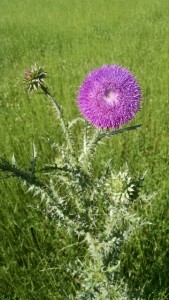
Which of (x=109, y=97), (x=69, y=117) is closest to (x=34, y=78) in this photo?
(x=109, y=97)

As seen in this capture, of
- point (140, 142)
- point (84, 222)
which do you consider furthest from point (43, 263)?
point (140, 142)

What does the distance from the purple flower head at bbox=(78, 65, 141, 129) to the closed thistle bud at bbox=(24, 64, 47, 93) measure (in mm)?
193

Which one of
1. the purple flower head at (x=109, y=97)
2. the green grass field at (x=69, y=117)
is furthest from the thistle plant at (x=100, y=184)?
the green grass field at (x=69, y=117)

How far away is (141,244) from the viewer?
8.51 ft

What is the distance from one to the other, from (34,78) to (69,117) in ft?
7.53

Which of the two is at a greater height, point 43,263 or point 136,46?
point 136,46

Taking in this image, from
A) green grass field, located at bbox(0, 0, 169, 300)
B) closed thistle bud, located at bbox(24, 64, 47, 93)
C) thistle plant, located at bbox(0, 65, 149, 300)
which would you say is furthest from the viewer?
green grass field, located at bbox(0, 0, 169, 300)

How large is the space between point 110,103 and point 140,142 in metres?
1.99

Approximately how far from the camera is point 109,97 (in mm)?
1866

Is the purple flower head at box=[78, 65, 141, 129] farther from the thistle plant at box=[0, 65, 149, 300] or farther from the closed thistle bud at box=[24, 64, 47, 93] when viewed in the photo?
the closed thistle bud at box=[24, 64, 47, 93]

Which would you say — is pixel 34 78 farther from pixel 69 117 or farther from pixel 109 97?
pixel 69 117

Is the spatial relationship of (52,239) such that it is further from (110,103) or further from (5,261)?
(110,103)

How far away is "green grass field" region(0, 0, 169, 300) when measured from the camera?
2.48 meters

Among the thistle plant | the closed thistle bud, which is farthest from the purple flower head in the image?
the closed thistle bud
